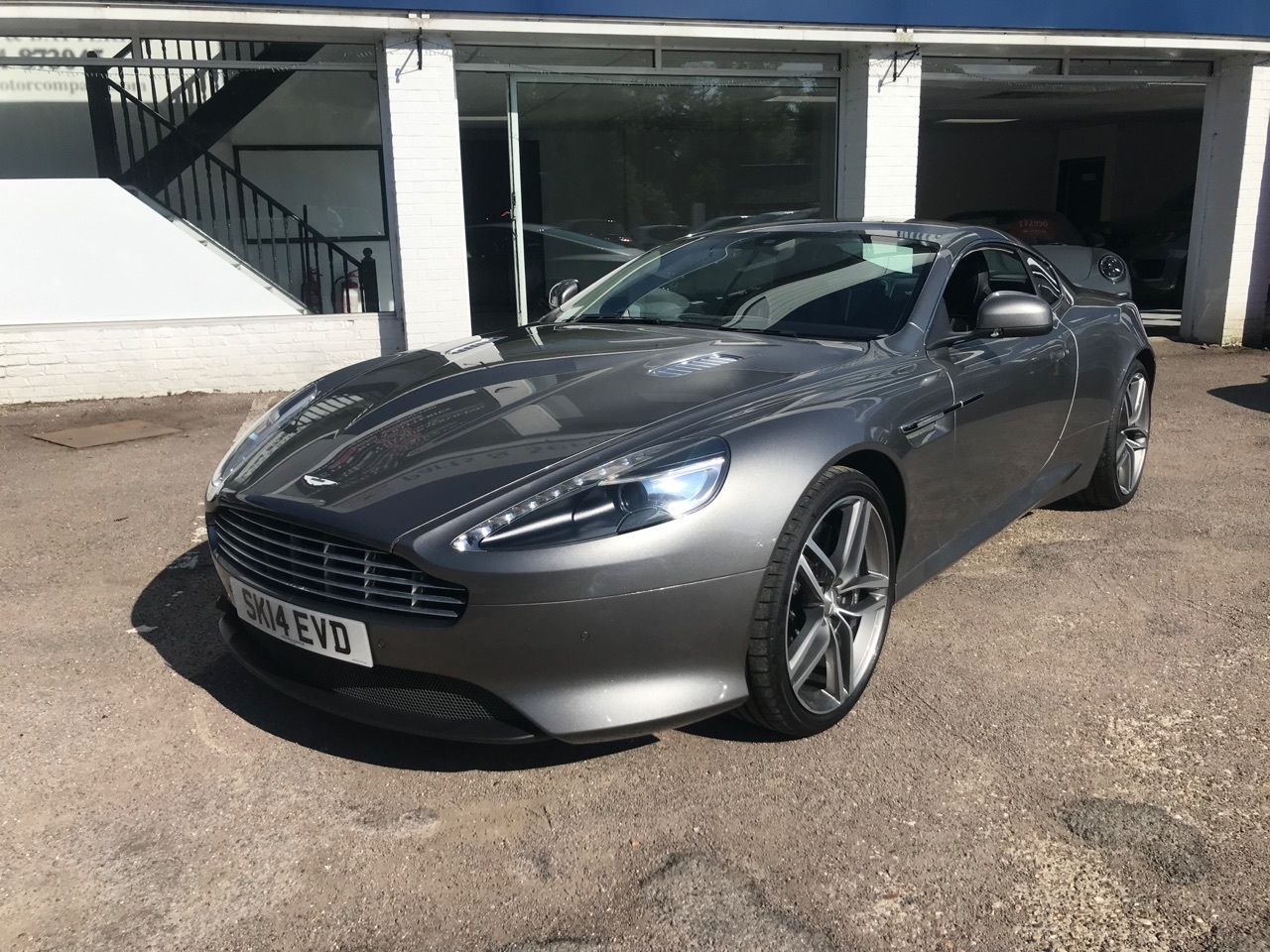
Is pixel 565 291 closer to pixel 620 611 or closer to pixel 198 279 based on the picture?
pixel 620 611

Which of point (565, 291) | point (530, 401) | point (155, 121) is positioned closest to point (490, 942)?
point (530, 401)

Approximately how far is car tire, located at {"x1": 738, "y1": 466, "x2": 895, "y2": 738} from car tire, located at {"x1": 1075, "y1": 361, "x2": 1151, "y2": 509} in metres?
2.14

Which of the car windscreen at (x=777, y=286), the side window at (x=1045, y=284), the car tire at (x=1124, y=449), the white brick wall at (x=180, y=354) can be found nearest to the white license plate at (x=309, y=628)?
the car windscreen at (x=777, y=286)

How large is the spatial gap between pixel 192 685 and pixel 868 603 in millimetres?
2030

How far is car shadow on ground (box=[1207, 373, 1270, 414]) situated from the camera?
757cm

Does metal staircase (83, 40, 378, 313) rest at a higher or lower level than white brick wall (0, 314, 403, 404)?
higher

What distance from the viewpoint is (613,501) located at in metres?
2.44

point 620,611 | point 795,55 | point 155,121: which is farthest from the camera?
point 795,55

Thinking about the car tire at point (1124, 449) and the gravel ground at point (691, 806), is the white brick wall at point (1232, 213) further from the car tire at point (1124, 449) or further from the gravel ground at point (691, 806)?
the gravel ground at point (691, 806)

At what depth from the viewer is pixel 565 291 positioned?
4.76 meters

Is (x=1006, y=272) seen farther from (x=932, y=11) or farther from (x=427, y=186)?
(x=932, y=11)

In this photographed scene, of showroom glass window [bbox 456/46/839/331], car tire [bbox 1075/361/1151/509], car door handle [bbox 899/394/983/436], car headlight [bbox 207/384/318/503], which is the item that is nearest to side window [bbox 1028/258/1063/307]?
car tire [bbox 1075/361/1151/509]

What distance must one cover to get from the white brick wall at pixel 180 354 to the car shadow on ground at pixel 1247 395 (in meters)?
→ 6.38

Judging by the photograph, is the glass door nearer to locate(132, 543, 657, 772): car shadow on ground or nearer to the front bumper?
locate(132, 543, 657, 772): car shadow on ground
